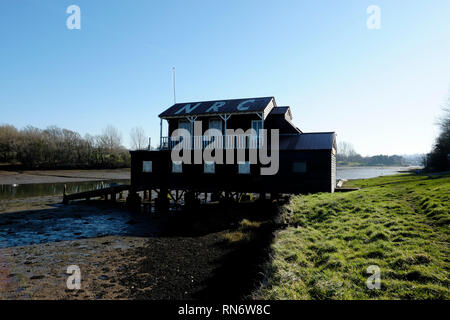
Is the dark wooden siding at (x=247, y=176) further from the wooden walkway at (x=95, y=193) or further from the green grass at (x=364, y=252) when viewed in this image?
the green grass at (x=364, y=252)

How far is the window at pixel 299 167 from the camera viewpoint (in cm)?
2139

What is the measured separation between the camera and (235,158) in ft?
72.8

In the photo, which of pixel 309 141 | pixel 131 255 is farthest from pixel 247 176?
pixel 131 255

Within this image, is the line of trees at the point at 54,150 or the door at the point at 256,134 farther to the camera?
the line of trees at the point at 54,150

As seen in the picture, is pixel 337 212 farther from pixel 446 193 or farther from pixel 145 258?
pixel 145 258

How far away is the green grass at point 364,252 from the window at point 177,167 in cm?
1283

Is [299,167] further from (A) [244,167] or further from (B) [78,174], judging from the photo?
(B) [78,174]

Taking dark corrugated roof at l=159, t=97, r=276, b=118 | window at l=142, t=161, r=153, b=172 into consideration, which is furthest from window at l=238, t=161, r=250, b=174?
window at l=142, t=161, r=153, b=172

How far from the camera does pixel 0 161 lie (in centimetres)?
7644

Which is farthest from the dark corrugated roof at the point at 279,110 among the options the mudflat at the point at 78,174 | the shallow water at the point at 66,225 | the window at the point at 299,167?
the mudflat at the point at 78,174

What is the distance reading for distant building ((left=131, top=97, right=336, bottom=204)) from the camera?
70.0ft

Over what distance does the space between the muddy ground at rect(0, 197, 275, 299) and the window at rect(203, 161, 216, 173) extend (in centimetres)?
391

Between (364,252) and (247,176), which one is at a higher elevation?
(247,176)

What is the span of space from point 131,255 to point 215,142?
1271cm
